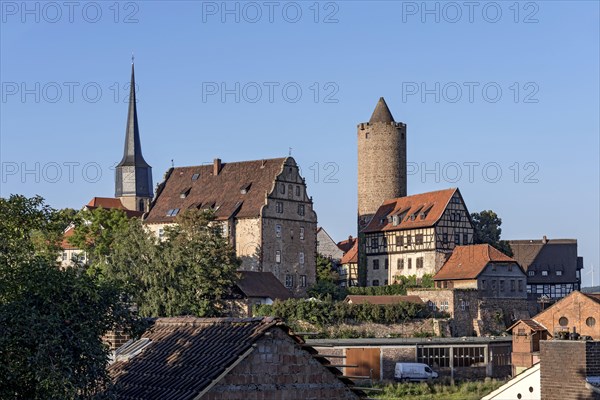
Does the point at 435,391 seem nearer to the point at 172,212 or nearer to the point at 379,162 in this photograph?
the point at 172,212

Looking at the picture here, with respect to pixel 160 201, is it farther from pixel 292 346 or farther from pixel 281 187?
pixel 292 346

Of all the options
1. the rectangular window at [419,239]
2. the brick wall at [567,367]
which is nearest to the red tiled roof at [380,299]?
the rectangular window at [419,239]

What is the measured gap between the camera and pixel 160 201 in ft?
275

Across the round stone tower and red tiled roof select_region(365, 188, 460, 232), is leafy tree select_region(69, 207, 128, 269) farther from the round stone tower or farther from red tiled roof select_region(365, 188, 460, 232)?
the round stone tower

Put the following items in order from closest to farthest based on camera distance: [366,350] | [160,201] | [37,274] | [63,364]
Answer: [63,364]
[37,274]
[366,350]
[160,201]

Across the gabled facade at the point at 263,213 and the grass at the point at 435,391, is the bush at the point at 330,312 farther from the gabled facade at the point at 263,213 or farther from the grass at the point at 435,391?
the gabled facade at the point at 263,213

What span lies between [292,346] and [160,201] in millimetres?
66982

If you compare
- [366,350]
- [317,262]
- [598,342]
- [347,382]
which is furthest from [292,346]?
[317,262]

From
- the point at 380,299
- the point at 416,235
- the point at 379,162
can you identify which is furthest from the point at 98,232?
the point at 379,162

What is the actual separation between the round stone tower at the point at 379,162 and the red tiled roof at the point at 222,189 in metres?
16.0

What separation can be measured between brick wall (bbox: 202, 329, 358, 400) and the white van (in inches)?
1664

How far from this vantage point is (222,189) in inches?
3196

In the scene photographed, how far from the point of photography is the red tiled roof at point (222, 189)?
7825cm

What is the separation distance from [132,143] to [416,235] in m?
65.7
